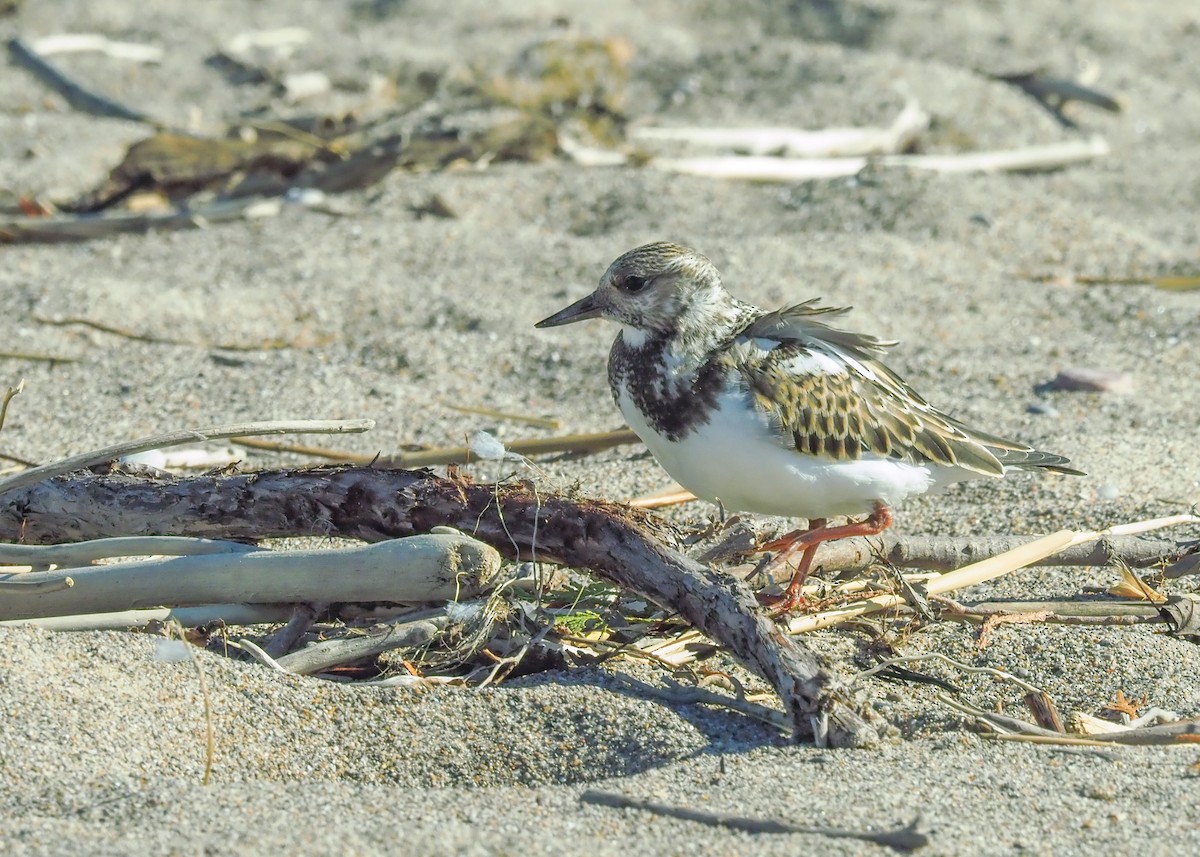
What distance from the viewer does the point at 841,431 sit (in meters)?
2.90

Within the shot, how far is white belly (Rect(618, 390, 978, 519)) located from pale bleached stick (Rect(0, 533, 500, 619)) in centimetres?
51

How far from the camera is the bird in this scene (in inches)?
111

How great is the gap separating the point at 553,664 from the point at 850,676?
54 centimetres

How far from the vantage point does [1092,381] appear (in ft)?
13.8

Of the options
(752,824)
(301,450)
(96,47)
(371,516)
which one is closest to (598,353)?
(301,450)

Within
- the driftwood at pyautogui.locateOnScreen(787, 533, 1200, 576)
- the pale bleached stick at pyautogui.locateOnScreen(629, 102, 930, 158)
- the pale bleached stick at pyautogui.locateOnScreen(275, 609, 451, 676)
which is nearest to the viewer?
the pale bleached stick at pyautogui.locateOnScreen(275, 609, 451, 676)

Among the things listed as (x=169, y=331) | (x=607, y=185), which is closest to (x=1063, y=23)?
(x=607, y=185)

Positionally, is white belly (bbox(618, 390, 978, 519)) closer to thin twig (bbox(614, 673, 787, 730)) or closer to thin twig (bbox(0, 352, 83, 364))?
thin twig (bbox(614, 673, 787, 730))

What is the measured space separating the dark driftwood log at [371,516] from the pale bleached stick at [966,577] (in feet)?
1.36

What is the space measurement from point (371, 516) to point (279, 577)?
0.21 m

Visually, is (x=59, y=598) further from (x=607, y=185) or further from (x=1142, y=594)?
(x=607, y=185)

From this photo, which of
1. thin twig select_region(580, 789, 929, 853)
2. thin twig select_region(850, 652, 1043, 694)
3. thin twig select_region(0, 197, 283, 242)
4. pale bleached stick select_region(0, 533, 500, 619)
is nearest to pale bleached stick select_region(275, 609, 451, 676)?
pale bleached stick select_region(0, 533, 500, 619)

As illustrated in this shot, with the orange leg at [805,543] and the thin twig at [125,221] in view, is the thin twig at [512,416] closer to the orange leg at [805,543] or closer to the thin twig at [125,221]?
the orange leg at [805,543]

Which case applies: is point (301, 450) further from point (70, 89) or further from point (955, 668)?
point (70, 89)
